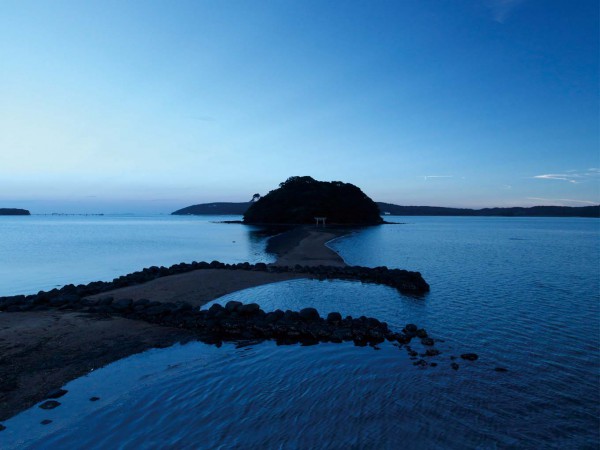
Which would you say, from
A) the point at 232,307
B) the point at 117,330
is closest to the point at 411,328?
the point at 232,307

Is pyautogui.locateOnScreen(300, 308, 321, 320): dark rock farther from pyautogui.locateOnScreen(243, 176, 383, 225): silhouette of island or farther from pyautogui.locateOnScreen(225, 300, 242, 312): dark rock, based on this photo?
pyautogui.locateOnScreen(243, 176, 383, 225): silhouette of island

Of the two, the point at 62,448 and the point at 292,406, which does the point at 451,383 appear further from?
the point at 62,448

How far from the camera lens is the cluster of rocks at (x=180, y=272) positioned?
16766 mm

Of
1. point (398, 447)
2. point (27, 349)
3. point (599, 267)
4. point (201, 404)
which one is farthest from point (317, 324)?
point (599, 267)

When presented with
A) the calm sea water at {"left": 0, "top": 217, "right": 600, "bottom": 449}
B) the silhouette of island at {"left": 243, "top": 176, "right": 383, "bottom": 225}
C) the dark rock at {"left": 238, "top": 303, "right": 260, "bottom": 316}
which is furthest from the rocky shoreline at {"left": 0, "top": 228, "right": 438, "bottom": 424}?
the silhouette of island at {"left": 243, "top": 176, "right": 383, "bottom": 225}

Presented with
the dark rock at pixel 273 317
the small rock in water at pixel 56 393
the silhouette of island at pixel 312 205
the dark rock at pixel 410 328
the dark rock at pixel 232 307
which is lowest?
the dark rock at pixel 410 328

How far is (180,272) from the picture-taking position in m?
27.2

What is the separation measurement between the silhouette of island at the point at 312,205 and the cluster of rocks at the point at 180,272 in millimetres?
105980

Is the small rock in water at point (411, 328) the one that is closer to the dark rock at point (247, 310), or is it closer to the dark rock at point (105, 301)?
the dark rock at point (247, 310)

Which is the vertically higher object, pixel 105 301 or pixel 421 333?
pixel 105 301

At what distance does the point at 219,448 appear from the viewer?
673cm

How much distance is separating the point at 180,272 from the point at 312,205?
11040cm

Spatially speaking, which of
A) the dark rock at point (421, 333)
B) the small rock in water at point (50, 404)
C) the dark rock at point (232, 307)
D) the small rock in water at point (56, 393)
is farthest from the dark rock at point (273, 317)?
the small rock in water at point (50, 404)

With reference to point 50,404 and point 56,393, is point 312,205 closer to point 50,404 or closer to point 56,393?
point 56,393
